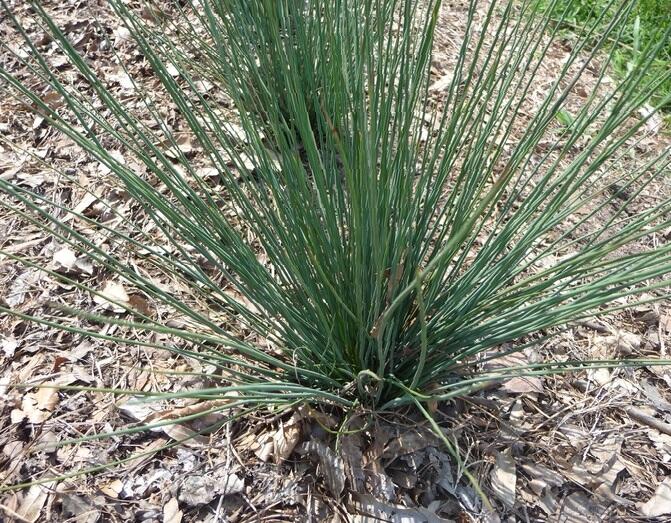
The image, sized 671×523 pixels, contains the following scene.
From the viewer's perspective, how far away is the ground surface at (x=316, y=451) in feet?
3.64

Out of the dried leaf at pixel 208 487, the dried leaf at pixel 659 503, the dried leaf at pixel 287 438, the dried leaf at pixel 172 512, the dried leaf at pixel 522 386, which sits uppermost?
the dried leaf at pixel 522 386

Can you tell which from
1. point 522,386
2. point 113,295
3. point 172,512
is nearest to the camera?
point 172,512

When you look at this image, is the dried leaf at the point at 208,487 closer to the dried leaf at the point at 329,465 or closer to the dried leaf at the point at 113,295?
A: the dried leaf at the point at 329,465

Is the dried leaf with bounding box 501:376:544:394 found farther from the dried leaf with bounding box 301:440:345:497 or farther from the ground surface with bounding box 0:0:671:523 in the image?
the dried leaf with bounding box 301:440:345:497

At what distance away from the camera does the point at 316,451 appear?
1150mm

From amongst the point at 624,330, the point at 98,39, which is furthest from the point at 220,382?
the point at 98,39

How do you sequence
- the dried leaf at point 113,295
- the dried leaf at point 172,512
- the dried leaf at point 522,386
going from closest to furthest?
the dried leaf at point 172,512, the dried leaf at point 522,386, the dried leaf at point 113,295

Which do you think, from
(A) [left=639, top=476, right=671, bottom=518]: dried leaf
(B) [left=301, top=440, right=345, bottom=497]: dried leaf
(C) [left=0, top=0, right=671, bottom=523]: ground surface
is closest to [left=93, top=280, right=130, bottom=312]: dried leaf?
(C) [left=0, top=0, right=671, bottom=523]: ground surface

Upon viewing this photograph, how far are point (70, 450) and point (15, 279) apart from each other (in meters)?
0.54

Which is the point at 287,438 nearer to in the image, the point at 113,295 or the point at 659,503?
the point at 113,295

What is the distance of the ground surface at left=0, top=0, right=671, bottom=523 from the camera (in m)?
1.11

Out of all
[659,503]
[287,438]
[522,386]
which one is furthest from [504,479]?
[287,438]

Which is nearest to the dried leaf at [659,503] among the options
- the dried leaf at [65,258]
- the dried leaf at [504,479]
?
the dried leaf at [504,479]

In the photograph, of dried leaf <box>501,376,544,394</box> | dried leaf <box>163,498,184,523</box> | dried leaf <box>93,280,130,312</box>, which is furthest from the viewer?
dried leaf <box>93,280,130,312</box>
